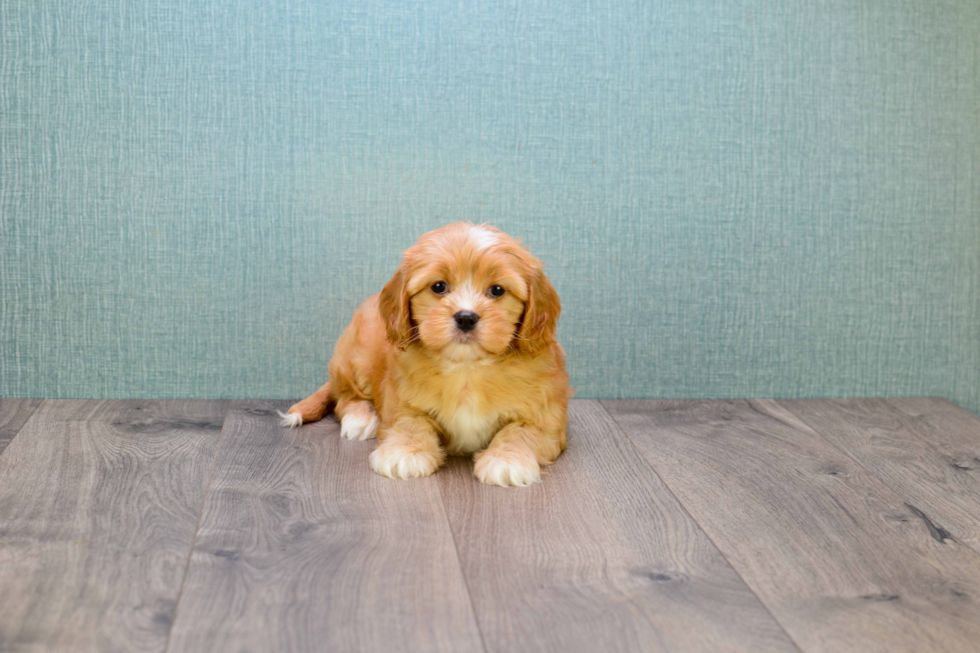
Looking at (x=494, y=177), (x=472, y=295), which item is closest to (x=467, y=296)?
(x=472, y=295)

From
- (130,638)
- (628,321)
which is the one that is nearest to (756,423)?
(628,321)

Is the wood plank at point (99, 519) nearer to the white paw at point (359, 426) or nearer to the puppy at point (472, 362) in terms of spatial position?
the white paw at point (359, 426)

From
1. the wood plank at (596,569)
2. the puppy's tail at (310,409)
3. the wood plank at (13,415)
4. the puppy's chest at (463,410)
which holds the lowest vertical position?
the wood plank at (596,569)

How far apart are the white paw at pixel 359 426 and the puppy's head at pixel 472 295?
357 millimetres

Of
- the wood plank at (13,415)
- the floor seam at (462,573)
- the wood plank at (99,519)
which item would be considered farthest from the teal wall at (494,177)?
the floor seam at (462,573)

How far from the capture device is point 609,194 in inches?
106

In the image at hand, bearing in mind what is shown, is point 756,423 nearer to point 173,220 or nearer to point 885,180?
point 885,180

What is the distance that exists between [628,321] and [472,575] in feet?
4.47

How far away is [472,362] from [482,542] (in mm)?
491

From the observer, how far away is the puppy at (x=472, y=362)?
1.98 m

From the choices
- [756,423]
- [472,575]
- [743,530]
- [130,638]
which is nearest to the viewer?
[130,638]

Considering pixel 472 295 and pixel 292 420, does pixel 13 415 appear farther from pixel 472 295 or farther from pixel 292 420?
pixel 472 295

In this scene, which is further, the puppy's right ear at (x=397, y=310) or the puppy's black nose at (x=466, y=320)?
the puppy's right ear at (x=397, y=310)

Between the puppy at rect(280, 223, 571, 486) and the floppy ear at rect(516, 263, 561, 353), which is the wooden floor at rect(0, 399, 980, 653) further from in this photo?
the floppy ear at rect(516, 263, 561, 353)
